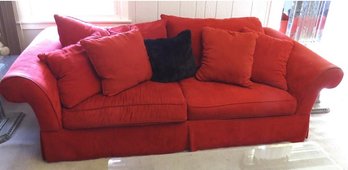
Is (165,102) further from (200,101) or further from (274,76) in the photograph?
(274,76)

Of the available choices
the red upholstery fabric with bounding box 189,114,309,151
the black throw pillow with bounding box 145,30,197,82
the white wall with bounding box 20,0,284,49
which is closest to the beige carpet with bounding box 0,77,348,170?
the red upholstery fabric with bounding box 189,114,309,151

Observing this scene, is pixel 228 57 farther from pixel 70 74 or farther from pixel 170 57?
pixel 70 74

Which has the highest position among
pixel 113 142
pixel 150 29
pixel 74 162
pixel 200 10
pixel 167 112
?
pixel 200 10

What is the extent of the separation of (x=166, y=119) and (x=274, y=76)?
2.99ft

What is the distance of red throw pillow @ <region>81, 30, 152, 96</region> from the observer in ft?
6.66

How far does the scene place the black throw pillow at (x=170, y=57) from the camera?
7.56 ft

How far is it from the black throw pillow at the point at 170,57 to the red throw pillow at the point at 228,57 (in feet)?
0.52

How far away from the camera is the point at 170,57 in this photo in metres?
2.30

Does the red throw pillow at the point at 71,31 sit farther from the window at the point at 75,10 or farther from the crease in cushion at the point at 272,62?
the crease in cushion at the point at 272,62

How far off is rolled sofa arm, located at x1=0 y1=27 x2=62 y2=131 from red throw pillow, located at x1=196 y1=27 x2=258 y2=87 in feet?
3.56

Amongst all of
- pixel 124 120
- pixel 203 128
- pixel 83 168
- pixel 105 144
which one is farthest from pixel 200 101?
pixel 83 168

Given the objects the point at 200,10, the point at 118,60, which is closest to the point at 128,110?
the point at 118,60

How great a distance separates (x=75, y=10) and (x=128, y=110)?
138 cm

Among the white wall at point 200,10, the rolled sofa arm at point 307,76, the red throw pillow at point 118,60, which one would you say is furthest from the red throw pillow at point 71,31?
the rolled sofa arm at point 307,76
